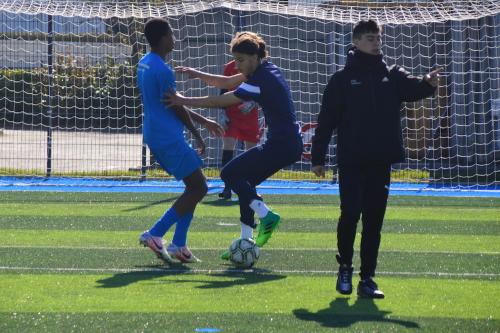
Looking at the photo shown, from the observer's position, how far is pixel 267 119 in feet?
30.8

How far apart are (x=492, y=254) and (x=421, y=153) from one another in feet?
31.1

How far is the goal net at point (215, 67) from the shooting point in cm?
1917

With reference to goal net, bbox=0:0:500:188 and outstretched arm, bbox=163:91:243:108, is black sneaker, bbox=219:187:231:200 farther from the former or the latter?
outstretched arm, bbox=163:91:243:108

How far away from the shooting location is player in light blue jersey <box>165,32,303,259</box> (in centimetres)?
923

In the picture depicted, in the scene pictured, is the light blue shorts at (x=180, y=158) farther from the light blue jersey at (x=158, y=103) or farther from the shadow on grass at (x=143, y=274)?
the shadow on grass at (x=143, y=274)

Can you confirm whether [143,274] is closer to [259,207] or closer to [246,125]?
[259,207]

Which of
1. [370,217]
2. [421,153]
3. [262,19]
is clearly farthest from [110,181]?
[370,217]

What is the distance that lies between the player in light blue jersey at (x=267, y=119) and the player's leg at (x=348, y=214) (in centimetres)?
129

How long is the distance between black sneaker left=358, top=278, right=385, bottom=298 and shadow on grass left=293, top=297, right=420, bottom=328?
0.12m

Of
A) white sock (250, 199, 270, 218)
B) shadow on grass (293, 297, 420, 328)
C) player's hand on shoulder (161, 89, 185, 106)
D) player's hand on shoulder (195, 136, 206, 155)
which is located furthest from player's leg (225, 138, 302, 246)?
shadow on grass (293, 297, 420, 328)

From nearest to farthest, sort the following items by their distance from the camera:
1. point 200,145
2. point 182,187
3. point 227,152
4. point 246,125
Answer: point 200,145
point 246,125
point 227,152
point 182,187

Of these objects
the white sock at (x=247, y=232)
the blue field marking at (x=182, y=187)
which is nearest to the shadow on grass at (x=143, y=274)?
the white sock at (x=247, y=232)

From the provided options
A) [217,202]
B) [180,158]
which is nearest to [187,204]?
[180,158]

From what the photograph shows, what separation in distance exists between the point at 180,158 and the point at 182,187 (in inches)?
324
